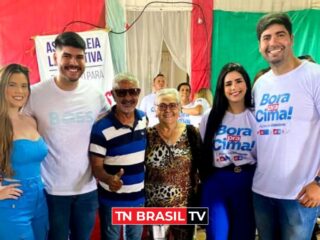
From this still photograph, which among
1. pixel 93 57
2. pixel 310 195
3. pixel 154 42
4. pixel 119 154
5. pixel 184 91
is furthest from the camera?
pixel 154 42

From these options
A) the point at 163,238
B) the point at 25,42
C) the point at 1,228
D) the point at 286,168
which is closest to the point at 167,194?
the point at 163,238

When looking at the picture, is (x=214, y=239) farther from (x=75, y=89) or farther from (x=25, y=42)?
(x=25, y=42)

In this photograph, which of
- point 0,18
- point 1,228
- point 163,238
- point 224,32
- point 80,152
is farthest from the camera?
point 224,32

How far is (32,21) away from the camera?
3.89m

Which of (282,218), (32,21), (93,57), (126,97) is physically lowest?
(282,218)

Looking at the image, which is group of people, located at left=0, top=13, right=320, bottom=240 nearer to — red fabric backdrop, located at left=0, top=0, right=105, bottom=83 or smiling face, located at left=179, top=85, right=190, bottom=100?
smiling face, located at left=179, top=85, right=190, bottom=100

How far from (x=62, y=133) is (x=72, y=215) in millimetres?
395

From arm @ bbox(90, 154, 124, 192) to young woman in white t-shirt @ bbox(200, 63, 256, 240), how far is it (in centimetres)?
43

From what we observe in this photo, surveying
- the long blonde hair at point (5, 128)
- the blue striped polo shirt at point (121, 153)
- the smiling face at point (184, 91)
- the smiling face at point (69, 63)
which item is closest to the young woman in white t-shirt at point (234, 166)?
the blue striped polo shirt at point (121, 153)

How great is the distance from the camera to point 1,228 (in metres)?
1.35

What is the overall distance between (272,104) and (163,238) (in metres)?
0.82

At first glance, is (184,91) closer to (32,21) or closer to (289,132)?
(32,21)

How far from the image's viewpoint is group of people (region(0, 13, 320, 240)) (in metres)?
1.34

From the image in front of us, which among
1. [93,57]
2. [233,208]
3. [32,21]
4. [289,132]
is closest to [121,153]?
[233,208]
